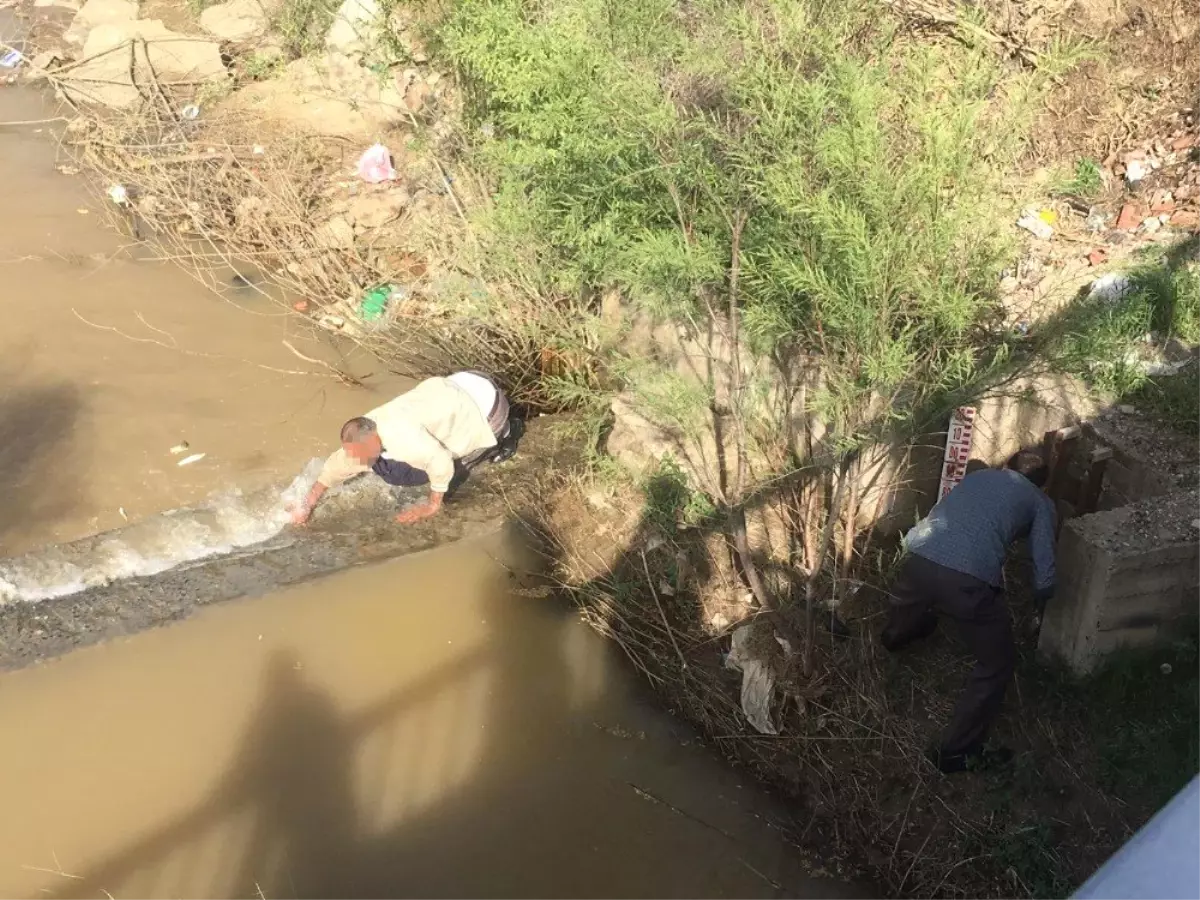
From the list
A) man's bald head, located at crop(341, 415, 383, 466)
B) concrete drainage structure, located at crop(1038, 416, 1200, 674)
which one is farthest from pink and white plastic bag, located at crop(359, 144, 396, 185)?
concrete drainage structure, located at crop(1038, 416, 1200, 674)

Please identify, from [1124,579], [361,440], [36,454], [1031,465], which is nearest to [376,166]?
[36,454]

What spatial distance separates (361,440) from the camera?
4.58m

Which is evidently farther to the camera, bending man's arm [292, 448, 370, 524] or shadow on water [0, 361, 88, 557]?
shadow on water [0, 361, 88, 557]

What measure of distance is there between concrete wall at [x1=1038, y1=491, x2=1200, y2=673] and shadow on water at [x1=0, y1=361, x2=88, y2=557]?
5.10 metres

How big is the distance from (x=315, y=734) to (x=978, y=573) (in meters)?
2.95

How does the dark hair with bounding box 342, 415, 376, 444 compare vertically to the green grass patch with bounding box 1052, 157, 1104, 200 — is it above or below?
below

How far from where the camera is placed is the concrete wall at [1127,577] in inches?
137

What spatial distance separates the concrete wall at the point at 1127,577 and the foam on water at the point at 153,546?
395 centimetres

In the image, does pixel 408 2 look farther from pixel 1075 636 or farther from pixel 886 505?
pixel 1075 636

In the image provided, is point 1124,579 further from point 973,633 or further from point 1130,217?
point 1130,217

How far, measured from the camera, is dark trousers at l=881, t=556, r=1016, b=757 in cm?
351

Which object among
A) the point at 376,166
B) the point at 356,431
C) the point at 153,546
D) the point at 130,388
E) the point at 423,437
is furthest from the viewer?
the point at 376,166

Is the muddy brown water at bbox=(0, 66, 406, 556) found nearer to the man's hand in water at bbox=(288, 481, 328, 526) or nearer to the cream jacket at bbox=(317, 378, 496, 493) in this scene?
the man's hand in water at bbox=(288, 481, 328, 526)

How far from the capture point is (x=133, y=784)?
13.2 ft
